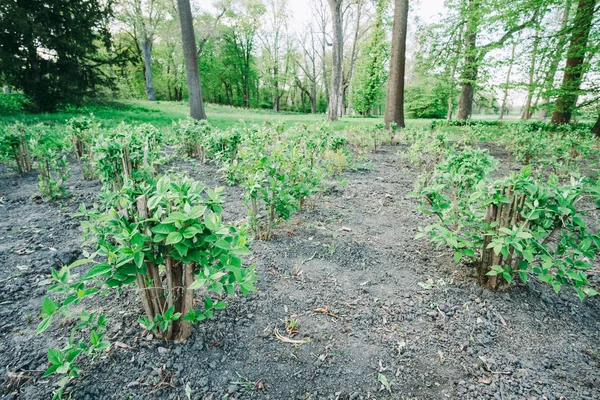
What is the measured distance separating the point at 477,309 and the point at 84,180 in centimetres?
561

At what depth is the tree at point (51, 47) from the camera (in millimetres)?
10477

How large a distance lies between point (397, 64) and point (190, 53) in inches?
315

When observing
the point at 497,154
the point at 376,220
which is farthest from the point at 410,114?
the point at 376,220

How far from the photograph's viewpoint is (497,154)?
8.39 m

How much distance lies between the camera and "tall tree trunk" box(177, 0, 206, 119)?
37.4ft

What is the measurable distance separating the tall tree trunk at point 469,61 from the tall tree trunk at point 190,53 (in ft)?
34.5

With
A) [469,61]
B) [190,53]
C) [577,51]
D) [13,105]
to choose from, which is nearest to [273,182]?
[190,53]

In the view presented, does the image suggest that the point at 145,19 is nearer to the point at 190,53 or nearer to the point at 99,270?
the point at 190,53

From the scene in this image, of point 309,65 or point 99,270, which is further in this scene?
point 309,65

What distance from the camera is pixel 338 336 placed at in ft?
6.34

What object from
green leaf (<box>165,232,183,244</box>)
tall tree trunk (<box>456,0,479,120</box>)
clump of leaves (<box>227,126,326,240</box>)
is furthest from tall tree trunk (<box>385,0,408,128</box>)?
green leaf (<box>165,232,183,244</box>)

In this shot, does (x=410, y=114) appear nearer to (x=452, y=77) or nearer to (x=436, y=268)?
(x=452, y=77)

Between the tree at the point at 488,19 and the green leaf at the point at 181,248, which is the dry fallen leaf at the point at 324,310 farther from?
the tree at the point at 488,19

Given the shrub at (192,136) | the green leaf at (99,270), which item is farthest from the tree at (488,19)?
the green leaf at (99,270)
